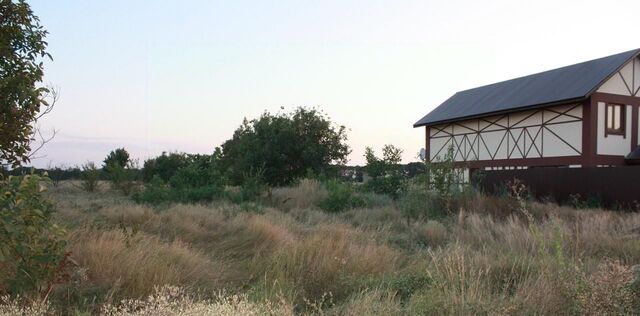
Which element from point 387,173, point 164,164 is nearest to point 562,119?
point 387,173

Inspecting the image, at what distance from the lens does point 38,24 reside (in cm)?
465

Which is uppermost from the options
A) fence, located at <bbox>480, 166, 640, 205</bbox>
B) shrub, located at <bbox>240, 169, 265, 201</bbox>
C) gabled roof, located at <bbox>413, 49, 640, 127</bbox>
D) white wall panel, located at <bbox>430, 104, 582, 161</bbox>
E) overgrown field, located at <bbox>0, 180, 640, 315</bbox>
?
gabled roof, located at <bbox>413, 49, 640, 127</bbox>

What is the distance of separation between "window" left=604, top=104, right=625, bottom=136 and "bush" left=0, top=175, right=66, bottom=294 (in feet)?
68.5

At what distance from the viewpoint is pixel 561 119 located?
68.3 feet

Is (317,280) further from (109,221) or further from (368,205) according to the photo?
(368,205)

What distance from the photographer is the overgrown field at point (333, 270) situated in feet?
12.2

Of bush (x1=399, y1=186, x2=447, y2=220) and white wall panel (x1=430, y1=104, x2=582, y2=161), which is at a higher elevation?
white wall panel (x1=430, y1=104, x2=582, y2=161)

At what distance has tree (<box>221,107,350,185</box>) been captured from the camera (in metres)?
25.4

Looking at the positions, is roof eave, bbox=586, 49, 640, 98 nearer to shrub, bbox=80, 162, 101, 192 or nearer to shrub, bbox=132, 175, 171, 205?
shrub, bbox=132, 175, 171, 205

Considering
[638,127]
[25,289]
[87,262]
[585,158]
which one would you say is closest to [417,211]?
[87,262]

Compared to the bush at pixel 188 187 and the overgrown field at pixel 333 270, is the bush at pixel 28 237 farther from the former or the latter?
the bush at pixel 188 187

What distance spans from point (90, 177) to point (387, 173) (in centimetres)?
1077

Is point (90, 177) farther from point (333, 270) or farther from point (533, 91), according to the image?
point (533, 91)

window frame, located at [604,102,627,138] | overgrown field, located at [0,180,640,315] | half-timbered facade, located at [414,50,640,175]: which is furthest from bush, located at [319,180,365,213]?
window frame, located at [604,102,627,138]
